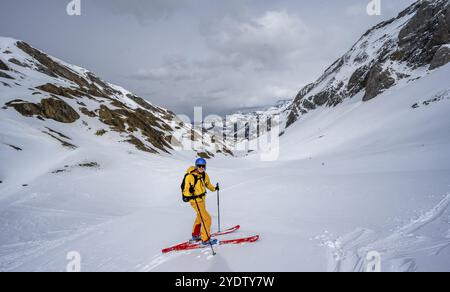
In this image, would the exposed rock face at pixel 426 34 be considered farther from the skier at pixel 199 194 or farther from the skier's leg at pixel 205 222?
the skier's leg at pixel 205 222

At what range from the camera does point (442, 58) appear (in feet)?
131

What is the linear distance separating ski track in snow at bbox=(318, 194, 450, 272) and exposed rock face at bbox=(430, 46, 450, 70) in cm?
4763

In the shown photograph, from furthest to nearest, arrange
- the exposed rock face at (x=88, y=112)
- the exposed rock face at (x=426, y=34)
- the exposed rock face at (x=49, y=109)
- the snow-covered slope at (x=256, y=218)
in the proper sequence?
the exposed rock face at (x=426, y=34)
the exposed rock face at (x=88, y=112)
the exposed rock face at (x=49, y=109)
the snow-covered slope at (x=256, y=218)

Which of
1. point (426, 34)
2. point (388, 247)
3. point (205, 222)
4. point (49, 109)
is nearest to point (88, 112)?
point (49, 109)

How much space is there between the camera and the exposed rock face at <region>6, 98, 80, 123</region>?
3503 centimetres

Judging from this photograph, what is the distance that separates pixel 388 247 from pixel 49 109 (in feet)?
158

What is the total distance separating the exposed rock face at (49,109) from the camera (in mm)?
35031

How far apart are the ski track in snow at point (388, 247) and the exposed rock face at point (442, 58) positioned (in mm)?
47635

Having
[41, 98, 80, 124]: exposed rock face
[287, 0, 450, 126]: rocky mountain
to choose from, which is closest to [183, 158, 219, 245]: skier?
[41, 98, 80, 124]: exposed rock face

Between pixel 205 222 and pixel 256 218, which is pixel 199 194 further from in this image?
pixel 256 218

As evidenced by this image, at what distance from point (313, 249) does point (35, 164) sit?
24.5 m

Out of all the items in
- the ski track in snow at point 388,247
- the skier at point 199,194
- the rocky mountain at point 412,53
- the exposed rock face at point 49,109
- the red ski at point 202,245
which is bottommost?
A: the red ski at point 202,245

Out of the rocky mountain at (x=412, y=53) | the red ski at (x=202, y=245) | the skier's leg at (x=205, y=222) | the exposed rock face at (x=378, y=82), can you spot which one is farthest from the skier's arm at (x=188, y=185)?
the exposed rock face at (x=378, y=82)

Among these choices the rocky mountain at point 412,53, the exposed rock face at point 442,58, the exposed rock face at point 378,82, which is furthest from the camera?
the exposed rock face at point 378,82
